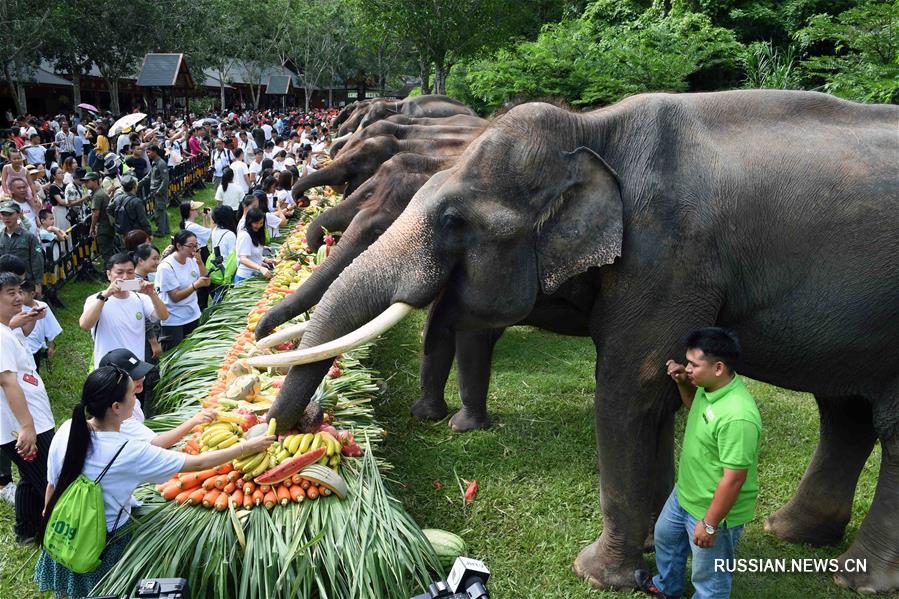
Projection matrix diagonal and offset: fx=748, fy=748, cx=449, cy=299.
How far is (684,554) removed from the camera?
402 centimetres

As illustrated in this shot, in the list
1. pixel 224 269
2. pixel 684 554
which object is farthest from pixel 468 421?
pixel 224 269

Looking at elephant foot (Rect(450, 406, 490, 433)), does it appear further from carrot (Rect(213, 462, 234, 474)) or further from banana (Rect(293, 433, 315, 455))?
carrot (Rect(213, 462, 234, 474))

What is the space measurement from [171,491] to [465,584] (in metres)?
2.15

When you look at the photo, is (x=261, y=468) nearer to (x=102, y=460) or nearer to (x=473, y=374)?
(x=102, y=460)

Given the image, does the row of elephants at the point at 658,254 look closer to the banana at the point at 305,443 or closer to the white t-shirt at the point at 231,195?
the banana at the point at 305,443

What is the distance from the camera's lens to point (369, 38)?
2361cm

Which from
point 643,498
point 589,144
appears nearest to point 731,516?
point 643,498

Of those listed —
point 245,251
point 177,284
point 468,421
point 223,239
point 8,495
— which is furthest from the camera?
point 223,239

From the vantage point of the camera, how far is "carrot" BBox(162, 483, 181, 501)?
13.9 feet

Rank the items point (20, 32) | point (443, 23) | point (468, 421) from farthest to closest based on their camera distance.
A: point (20, 32), point (443, 23), point (468, 421)

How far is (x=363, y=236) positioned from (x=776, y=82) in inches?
374

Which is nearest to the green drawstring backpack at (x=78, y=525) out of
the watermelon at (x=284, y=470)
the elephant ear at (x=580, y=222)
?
the watermelon at (x=284, y=470)

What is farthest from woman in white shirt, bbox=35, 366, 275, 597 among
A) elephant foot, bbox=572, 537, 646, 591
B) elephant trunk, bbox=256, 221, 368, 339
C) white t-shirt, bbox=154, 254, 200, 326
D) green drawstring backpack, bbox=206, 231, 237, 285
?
green drawstring backpack, bbox=206, 231, 237, 285

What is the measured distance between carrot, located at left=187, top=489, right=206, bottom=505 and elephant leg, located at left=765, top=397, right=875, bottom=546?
3.66m
